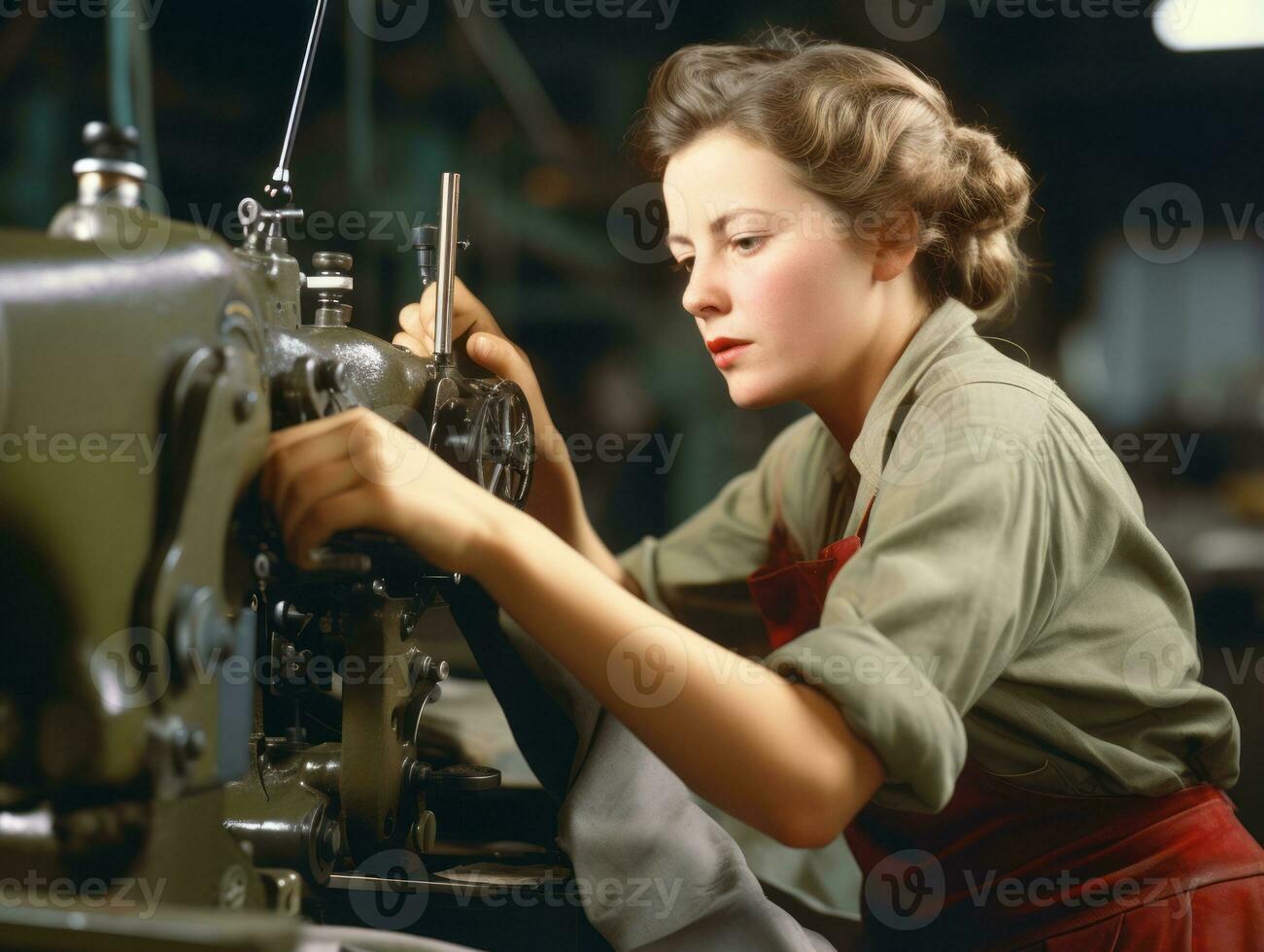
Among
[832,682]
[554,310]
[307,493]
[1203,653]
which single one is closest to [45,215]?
[554,310]

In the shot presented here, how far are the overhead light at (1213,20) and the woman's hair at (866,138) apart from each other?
1.97 metres

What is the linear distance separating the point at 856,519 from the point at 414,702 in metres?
0.46

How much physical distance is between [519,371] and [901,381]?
448mm

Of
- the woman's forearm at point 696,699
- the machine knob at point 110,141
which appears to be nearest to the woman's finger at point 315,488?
the woman's forearm at point 696,699

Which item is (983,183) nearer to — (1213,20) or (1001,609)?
(1001,609)

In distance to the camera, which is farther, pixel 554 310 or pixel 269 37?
pixel 554 310

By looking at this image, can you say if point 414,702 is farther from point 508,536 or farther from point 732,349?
point 732,349

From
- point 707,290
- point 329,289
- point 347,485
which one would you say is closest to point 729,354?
point 707,290

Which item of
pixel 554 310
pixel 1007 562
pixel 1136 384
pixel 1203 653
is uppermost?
pixel 1007 562

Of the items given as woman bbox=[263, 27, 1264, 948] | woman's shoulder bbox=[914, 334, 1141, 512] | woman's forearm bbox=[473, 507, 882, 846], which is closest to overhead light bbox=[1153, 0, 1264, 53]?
woman bbox=[263, 27, 1264, 948]

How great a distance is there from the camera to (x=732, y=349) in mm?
1168

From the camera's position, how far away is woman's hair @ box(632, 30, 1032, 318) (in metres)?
1.14

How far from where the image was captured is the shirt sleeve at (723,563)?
5.53ft

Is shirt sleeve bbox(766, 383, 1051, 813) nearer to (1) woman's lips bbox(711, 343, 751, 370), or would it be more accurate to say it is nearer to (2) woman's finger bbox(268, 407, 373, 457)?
(1) woman's lips bbox(711, 343, 751, 370)
